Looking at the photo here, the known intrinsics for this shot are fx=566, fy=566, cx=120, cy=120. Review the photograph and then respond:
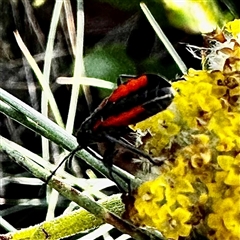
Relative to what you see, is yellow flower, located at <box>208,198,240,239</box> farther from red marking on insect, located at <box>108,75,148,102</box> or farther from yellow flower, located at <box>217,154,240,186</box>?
red marking on insect, located at <box>108,75,148,102</box>

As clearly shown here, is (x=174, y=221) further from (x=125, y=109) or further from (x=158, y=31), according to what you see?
(x=158, y=31)

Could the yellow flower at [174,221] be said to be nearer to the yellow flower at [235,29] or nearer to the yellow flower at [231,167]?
the yellow flower at [231,167]

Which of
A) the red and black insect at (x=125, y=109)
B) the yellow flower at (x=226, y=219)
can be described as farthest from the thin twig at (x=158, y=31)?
the yellow flower at (x=226, y=219)

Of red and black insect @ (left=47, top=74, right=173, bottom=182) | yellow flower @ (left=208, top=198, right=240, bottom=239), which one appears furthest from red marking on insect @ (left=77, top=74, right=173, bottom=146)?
yellow flower @ (left=208, top=198, right=240, bottom=239)

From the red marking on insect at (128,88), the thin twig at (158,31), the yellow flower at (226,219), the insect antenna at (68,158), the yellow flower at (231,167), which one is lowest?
the yellow flower at (226,219)

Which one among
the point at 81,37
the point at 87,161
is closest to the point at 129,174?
the point at 87,161

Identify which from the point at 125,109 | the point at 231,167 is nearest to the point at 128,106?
the point at 125,109

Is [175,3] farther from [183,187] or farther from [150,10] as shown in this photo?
[183,187]

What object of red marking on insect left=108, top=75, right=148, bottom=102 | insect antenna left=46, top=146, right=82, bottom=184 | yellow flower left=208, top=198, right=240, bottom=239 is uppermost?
red marking on insect left=108, top=75, right=148, bottom=102

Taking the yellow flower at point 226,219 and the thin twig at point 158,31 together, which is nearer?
the yellow flower at point 226,219
